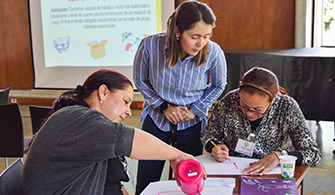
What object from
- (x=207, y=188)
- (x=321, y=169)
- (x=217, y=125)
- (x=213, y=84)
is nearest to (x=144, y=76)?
(x=213, y=84)

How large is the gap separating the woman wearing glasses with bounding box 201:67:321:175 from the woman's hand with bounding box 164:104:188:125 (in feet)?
0.60

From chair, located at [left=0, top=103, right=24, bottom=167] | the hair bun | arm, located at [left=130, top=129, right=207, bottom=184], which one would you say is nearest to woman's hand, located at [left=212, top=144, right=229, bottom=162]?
arm, located at [left=130, top=129, right=207, bottom=184]

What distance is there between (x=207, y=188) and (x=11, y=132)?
1.71 meters

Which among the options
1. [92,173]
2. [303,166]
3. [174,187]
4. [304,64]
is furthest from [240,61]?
[92,173]

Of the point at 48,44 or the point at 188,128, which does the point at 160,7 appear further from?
the point at 188,128

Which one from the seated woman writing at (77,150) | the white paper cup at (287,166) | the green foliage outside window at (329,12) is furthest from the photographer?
the green foliage outside window at (329,12)

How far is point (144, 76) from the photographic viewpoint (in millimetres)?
2078

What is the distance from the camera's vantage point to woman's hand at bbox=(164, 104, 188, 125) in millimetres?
1953

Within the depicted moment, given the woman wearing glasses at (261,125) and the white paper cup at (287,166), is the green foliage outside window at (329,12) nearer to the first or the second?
the woman wearing glasses at (261,125)

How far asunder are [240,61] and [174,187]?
98.1 inches

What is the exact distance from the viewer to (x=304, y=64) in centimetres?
313

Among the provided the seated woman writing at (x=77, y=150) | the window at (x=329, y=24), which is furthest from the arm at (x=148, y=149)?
the window at (x=329, y=24)

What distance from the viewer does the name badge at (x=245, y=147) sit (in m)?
1.76

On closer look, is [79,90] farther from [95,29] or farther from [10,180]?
[95,29]
